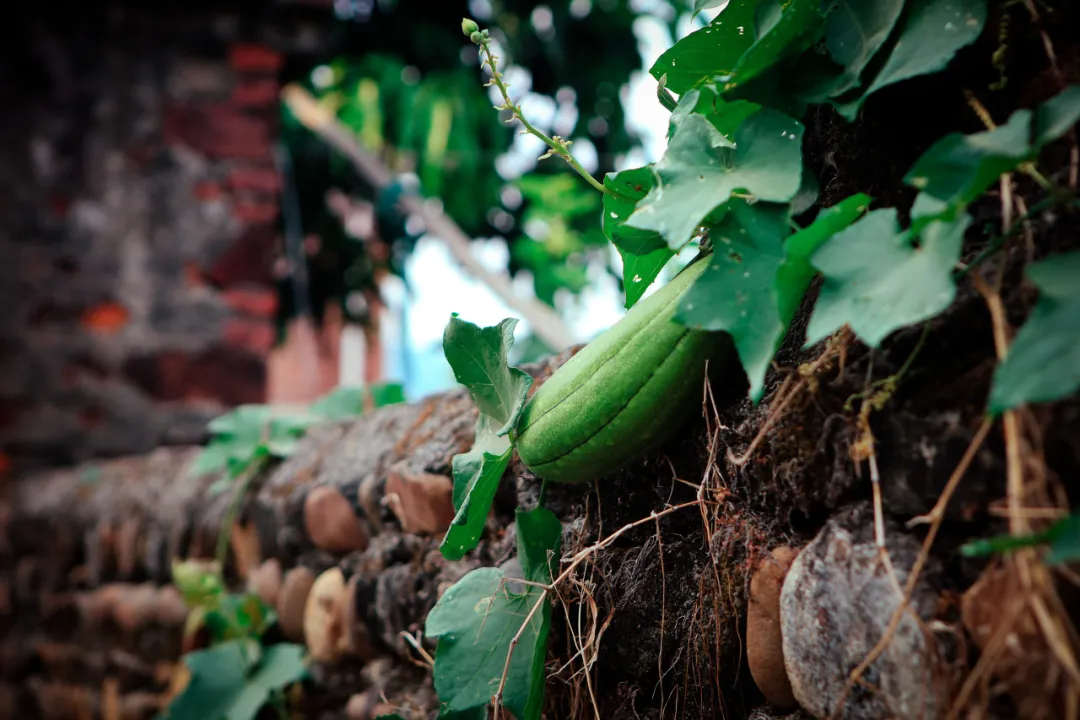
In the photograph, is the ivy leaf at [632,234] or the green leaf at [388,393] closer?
the ivy leaf at [632,234]

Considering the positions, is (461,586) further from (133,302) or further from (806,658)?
(133,302)

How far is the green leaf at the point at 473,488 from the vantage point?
0.88 metres

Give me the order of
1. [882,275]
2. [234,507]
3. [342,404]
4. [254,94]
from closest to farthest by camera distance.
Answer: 1. [882,275]
2. [234,507]
3. [342,404]
4. [254,94]

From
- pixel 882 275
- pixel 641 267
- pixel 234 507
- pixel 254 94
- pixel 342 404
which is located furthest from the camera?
pixel 254 94

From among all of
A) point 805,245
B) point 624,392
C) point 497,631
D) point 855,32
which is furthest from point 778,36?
point 497,631

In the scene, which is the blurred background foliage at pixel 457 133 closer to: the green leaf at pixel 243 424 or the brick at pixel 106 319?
the brick at pixel 106 319

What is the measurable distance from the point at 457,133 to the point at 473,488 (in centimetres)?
340

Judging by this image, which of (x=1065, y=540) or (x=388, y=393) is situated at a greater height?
(x=388, y=393)

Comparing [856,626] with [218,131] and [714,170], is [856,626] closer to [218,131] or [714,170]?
[714,170]

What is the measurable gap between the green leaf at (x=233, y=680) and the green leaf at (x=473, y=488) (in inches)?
30.3

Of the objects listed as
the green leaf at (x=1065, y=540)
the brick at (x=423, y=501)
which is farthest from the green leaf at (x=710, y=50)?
the brick at (x=423, y=501)

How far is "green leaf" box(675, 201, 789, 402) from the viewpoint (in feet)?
2.10

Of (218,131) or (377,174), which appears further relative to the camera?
(377,174)

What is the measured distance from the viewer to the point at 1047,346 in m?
0.47
